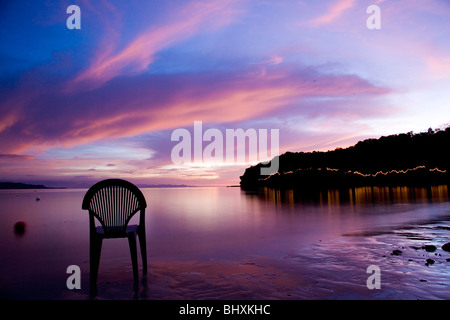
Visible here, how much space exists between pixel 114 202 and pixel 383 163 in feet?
280

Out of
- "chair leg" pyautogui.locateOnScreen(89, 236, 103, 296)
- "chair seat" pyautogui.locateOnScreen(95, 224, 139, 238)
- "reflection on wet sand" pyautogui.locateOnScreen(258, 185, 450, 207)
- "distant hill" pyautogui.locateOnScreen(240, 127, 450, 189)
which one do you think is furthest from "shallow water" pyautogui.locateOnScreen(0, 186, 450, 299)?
"distant hill" pyautogui.locateOnScreen(240, 127, 450, 189)

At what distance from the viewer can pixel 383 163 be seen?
257 ft

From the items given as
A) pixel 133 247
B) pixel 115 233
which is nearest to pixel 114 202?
pixel 115 233

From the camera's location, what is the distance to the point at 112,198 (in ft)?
12.5

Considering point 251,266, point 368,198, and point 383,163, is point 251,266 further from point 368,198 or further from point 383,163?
point 383,163

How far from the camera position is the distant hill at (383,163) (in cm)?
6656

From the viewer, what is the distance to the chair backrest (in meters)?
3.71

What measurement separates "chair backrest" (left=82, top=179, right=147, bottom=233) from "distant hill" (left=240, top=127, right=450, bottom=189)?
62.7 metres

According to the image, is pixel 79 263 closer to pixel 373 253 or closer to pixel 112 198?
pixel 112 198

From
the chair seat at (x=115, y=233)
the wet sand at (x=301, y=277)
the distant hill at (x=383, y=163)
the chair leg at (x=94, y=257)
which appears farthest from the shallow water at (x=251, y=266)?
the distant hill at (x=383, y=163)
